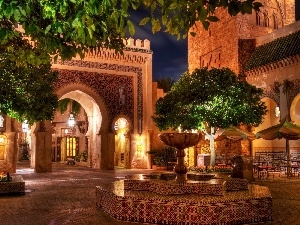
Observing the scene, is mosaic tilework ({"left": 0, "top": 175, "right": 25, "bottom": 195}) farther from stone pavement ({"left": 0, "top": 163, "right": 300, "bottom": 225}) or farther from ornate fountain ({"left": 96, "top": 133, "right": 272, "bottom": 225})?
ornate fountain ({"left": 96, "top": 133, "right": 272, "bottom": 225})

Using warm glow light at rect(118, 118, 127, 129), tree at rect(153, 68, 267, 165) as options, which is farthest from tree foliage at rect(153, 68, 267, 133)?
warm glow light at rect(118, 118, 127, 129)

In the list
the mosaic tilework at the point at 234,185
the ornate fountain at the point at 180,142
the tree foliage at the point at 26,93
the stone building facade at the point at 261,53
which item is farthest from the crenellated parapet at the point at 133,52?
the mosaic tilework at the point at 234,185

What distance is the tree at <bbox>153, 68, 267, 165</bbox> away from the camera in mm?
17734

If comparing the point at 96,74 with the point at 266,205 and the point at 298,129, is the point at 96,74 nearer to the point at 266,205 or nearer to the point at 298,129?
the point at 298,129

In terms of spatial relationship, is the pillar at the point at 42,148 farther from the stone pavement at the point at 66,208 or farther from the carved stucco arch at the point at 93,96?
the stone pavement at the point at 66,208

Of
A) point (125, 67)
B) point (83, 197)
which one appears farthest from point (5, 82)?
point (125, 67)

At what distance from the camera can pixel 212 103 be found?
17.8 m

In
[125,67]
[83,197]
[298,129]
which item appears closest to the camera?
[83,197]

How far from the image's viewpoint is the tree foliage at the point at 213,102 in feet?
58.2

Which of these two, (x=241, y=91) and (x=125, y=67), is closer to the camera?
(x=241, y=91)

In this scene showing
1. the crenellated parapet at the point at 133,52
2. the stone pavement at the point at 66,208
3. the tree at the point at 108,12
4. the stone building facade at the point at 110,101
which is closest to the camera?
the tree at the point at 108,12

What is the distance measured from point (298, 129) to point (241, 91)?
353 cm

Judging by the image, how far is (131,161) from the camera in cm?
2334

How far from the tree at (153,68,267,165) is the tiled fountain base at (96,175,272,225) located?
33.1 feet
